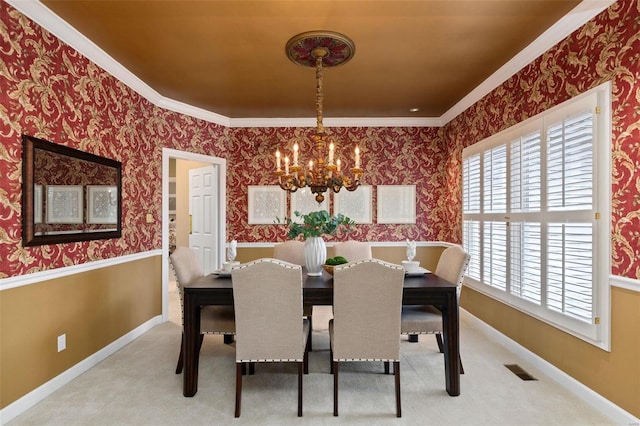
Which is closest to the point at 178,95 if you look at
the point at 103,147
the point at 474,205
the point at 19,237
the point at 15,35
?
the point at 103,147

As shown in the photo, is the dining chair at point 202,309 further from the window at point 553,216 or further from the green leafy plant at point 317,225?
the window at point 553,216

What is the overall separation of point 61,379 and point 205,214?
9.69 feet

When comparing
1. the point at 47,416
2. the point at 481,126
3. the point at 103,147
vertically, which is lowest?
the point at 47,416

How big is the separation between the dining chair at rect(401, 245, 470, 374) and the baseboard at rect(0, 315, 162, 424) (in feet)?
8.63

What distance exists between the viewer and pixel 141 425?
2.14 m

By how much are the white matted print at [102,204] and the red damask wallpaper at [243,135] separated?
0.77ft

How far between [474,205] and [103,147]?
4029 millimetres

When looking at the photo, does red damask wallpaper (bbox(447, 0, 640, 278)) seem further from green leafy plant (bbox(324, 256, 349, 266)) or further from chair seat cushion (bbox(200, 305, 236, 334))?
chair seat cushion (bbox(200, 305, 236, 334))

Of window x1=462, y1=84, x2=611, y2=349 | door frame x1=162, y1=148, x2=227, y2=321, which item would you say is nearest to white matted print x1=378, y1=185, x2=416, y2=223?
window x1=462, y1=84, x2=611, y2=349

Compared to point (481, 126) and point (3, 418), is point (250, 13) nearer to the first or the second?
point (481, 126)

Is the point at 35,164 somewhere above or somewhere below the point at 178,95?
below

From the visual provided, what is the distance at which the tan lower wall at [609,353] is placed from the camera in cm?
207

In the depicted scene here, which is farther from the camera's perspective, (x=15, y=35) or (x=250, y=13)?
(x=250, y=13)

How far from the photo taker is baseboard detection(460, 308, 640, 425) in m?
2.12
